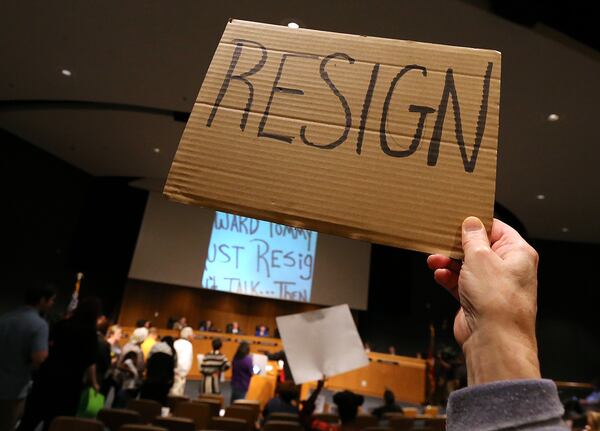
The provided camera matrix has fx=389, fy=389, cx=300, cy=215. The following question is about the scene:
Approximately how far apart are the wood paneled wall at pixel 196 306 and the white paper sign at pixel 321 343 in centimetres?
970

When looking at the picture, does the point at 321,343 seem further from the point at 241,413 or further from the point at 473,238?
the point at 473,238

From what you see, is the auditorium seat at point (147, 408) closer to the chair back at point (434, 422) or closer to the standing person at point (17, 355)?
the standing person at point (17, 355)

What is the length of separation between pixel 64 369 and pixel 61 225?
741cm

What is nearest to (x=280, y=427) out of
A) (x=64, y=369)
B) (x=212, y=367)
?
(x=64, y=369)

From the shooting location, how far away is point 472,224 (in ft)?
2.10

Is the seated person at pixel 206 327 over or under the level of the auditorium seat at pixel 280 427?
over

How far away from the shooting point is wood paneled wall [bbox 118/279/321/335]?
1090cm

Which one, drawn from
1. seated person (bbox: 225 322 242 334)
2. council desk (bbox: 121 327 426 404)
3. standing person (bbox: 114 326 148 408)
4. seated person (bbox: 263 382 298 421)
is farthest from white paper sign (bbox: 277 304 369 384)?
seated person (bbox: 225 322 242 334)

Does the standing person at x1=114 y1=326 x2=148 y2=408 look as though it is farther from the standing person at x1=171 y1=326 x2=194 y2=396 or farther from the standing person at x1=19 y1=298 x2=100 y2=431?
the standing person at x1=19 y1=298 x2=100 y2=431

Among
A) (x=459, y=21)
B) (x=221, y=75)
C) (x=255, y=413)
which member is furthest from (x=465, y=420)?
(x=459, y=21)

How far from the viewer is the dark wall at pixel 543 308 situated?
383 inches

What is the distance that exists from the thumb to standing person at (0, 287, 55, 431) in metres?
2.87

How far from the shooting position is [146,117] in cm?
671

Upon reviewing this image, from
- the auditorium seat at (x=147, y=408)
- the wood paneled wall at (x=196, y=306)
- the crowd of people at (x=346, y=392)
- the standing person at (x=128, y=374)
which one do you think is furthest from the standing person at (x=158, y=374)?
the wood paneled wall at (x=196, y=306)
